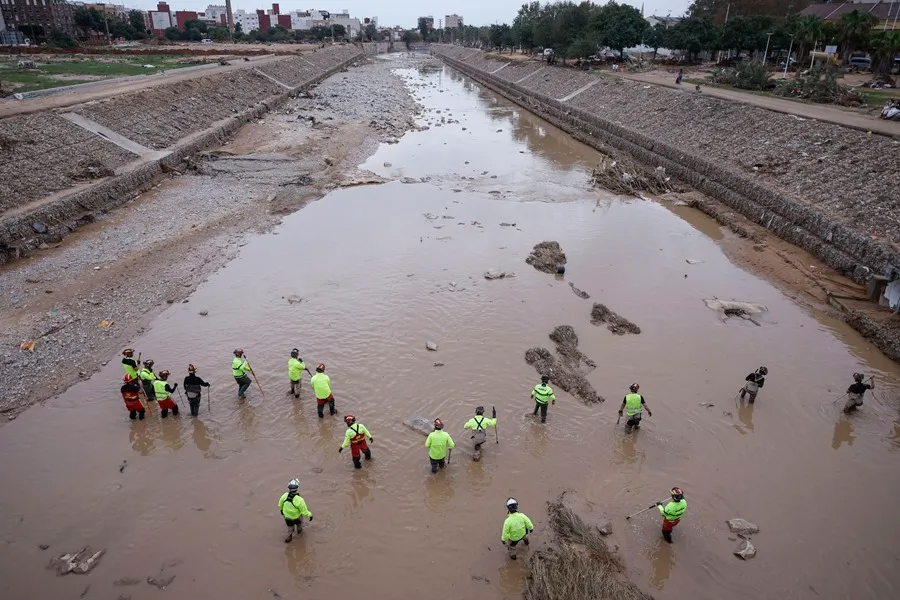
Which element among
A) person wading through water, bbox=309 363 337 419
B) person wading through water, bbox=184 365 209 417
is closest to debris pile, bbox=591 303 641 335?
person wading through water, bbox=309 363 337 419

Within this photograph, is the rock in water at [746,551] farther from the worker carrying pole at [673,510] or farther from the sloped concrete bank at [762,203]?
the sloped concrete bank at [762,203]

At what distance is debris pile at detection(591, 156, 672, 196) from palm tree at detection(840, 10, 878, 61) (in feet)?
104

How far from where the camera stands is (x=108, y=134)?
2942cm

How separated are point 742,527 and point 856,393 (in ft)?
17.6

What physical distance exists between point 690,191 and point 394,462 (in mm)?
25544

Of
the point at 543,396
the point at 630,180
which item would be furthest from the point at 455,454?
the point at 630,180

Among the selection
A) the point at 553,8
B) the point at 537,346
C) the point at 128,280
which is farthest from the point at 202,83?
the point at 553,8

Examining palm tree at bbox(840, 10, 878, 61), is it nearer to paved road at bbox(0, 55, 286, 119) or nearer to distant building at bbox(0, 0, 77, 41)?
paved road at bbox(0, 55, 286, 119)

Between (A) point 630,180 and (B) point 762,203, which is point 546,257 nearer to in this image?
(B) point 762,203

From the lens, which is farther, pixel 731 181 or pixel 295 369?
pixel 731 181

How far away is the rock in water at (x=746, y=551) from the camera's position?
880 cm

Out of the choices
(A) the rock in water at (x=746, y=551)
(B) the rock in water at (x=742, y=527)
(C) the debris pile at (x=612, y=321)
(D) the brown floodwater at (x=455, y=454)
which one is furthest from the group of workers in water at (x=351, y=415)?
(C) the debris pile at (x=612, y=321)

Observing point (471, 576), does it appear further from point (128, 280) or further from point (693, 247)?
point (693, 247)

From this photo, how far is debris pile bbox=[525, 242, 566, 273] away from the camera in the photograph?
19.4m
